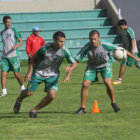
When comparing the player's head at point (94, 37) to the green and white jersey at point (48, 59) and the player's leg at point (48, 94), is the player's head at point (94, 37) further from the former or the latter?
the player's leg at point (48, 94)

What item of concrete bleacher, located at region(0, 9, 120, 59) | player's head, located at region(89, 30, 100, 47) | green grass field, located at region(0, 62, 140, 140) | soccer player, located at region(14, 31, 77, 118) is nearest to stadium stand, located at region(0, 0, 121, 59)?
concrete bleacher, located at region(0, 9, 120, 59)

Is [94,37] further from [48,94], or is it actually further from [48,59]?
[48,94]

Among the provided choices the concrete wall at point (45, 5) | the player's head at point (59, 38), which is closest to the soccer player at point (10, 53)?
the player's head at point (59, 38)

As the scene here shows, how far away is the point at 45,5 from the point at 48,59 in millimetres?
20155

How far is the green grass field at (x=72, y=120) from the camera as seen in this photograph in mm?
7898

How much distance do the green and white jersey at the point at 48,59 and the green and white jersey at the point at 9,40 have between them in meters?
4.65

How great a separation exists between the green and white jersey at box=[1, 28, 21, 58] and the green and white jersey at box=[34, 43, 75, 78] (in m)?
4.65

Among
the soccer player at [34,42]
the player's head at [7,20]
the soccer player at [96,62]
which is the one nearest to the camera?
the soccer player at [96,62]

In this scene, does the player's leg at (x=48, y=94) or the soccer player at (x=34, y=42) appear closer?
the player's leg at (x=48, y=94)

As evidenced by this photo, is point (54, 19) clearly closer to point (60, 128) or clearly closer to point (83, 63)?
point (83, 63)

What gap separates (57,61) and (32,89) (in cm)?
65

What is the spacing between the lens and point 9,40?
1471cm

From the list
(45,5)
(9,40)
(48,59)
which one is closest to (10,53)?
(9,40)

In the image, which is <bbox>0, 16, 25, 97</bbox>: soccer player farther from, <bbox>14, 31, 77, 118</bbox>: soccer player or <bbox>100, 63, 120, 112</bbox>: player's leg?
<bbox>14, 31, 77, 118</bbox>: soccer player
